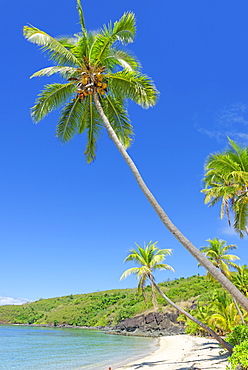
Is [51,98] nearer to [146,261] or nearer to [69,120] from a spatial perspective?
[69,120]

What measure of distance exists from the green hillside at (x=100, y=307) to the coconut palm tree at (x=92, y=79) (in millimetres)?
42885

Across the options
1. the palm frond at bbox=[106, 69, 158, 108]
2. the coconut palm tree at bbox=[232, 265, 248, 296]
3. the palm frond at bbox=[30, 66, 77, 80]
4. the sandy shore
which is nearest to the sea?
the sandy shore

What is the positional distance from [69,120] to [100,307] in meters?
77.4

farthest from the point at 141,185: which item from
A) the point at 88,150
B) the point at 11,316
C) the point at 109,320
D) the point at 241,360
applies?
the point at 11,316

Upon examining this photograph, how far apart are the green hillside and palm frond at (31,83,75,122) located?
44.0 meters

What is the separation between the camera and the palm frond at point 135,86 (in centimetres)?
1283

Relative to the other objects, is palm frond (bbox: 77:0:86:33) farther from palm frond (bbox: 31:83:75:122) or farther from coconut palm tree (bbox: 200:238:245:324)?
coconut palm tree (bbox: 200:238:245:324)

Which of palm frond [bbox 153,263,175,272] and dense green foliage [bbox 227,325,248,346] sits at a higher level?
palm frond [bbox 153,263,175,272]

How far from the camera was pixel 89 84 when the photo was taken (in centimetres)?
1214

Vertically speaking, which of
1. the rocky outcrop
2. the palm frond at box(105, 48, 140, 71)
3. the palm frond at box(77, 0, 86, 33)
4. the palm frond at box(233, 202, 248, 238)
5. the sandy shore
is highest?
the palm frond at box(77, 0, 86, 33)

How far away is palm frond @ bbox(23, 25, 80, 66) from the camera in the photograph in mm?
11297

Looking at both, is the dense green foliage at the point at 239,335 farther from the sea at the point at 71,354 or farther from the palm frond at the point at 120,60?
the palm frond at the point at 120,60

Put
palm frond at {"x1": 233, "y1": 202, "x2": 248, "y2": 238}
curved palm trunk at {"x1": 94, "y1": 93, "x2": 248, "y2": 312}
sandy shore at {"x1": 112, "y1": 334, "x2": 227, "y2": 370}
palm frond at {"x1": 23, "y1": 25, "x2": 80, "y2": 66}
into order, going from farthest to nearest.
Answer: palm frond at {"x1": 233, "y1": 202, "x2": 248, "y2": 238}
sandy shore at {"x1": 112, "y1": 334, "x2": 227, "y2": 370}
palm frond at {"x1": 23, "y1": 25, "x2": 80, "y2": 66}
curved palm trunk at {"x1": 94, "y1": 93, "x2": 248, "y2": 312}

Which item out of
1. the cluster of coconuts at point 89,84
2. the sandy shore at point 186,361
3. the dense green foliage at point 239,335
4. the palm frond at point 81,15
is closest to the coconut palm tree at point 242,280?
the sandy shore at point 186,361
